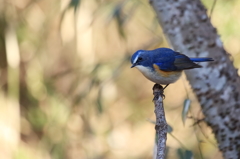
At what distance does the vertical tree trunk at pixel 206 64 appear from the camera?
2.15 metres

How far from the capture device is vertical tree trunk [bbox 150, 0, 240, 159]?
2152 millimetres

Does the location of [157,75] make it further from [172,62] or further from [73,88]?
[73,88]

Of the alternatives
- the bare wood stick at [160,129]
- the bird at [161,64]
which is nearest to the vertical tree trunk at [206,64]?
the bird at [161,64]

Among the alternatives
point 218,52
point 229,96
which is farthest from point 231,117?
point 218,52

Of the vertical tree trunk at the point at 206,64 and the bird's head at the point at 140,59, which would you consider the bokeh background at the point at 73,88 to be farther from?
the bird's head at the point at 140,59

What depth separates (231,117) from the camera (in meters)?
2.16

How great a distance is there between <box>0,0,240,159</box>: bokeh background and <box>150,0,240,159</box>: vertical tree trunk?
1.02 meters

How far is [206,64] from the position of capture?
2.16m

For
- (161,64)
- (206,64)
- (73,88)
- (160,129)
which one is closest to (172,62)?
(161,64)

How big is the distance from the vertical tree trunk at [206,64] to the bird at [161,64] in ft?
0.66

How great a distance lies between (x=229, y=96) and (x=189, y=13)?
19.6 inches

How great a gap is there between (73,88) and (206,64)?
1.66m

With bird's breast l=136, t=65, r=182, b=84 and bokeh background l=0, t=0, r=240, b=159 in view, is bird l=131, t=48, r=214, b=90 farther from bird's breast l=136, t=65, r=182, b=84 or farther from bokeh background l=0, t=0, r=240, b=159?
bokeh background l=0, t=0, r=240, b=159

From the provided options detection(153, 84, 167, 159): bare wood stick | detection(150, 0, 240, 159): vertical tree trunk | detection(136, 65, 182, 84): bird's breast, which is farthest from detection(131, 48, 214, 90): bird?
detection(153, 84, 167, 159): bare wood stick
